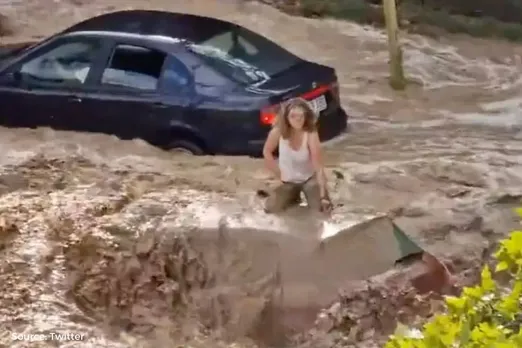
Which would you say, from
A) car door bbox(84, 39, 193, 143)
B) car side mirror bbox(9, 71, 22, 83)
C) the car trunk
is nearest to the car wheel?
car door bbox(84, 39, 193, 143)

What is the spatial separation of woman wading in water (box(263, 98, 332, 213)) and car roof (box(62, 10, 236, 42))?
217 cm

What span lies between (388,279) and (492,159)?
8.10ft

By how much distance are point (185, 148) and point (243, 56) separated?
0.93m

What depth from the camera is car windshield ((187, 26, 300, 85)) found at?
7398 millimetres

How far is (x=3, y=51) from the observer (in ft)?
28.2

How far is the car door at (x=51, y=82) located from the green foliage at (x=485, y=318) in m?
5.69

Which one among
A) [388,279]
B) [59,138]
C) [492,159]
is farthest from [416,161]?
[59,138]

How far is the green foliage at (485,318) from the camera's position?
2.13m

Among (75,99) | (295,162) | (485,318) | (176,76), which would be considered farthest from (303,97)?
(485,318)

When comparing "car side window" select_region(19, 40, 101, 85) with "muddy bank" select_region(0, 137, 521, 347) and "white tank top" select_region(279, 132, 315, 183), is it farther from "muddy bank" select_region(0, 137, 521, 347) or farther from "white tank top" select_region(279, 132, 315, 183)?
"white tank top" select_region(279, 132, 315, 183)

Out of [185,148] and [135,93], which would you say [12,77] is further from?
[185,148]

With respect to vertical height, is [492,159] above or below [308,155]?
below

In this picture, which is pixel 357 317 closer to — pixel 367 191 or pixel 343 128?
pixel 367 191

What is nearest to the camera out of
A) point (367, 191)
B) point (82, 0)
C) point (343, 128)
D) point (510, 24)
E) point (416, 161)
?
point (367, 191)
